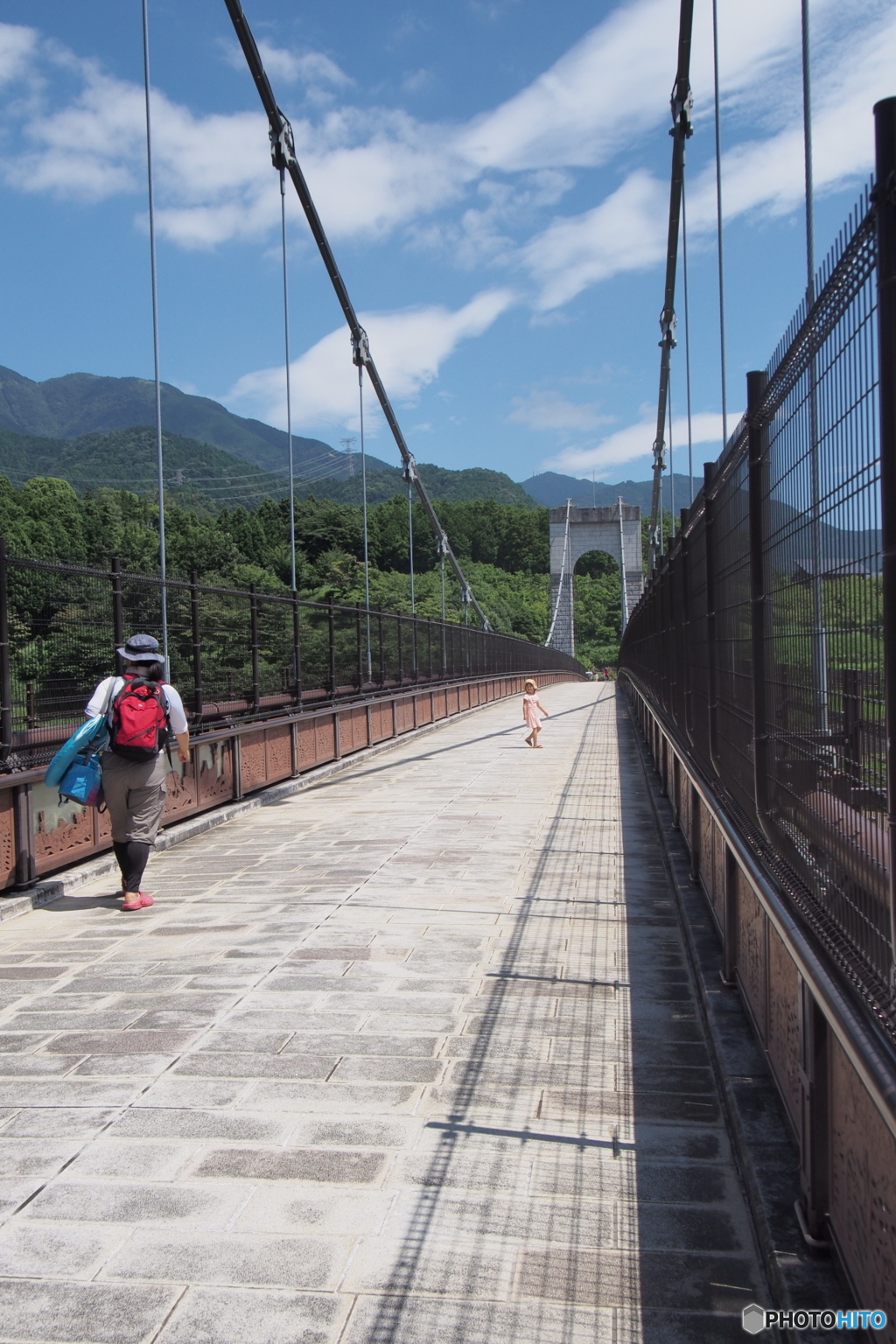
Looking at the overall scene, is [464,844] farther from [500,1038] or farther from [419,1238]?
[419,1238]

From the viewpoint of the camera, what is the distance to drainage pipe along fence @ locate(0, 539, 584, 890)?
6867mm

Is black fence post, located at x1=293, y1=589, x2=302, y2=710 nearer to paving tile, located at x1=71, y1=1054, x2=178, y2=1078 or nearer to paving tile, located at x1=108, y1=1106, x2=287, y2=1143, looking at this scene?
paving tile, located at x1=71, y1=1054, x2=178, y2=1078

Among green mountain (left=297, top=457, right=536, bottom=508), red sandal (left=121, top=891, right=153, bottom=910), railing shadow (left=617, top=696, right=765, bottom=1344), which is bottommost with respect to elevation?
railing shadow (left=617, top=696, right=765, bottom=1344)

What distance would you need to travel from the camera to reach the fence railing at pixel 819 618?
220cm

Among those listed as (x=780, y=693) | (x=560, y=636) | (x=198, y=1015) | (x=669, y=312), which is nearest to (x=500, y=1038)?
(x=198, y=1015)

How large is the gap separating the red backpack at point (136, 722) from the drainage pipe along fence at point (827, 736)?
3.35 m

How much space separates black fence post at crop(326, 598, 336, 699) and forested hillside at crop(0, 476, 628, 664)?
3.65 feet

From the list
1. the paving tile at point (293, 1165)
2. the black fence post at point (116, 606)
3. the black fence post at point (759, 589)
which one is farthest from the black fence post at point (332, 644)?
the paving tile at point (293, 1165)

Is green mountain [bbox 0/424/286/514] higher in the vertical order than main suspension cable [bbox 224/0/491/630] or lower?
higher

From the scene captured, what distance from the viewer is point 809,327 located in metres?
2.83

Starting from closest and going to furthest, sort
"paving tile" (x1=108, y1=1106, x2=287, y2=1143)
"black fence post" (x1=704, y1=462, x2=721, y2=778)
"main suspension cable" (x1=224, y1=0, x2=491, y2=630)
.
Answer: "paving tile" (x1=108, y1=1106, x2=287, y2=1143) < "black fence post" (x1=704, y1=462, x2=721, y2=778) < "main suspension cable" (x1=224, y1=0, x2=491, y2=630)

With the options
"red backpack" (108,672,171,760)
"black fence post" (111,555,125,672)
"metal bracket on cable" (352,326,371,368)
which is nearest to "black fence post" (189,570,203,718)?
"black fence post" (111,555,125,672)

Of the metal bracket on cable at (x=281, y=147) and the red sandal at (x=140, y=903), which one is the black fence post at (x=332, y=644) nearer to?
the red sandal at (x=140, y=903)

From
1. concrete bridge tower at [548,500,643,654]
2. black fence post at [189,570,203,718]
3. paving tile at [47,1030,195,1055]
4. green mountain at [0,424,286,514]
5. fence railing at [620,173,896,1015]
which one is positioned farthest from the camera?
green mountain at [0,424,286,514]
